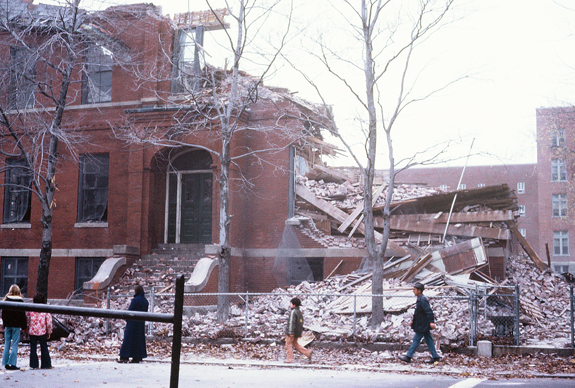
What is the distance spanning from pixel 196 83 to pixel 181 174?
3.49 m

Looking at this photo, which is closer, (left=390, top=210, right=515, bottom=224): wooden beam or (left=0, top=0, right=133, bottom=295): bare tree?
(left=0, top=0, right=133, bottom=295): bare tree

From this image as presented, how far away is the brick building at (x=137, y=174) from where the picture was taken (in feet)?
67.9

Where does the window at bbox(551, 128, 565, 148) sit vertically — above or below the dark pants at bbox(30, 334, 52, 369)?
above

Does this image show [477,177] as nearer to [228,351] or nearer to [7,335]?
[228,351]

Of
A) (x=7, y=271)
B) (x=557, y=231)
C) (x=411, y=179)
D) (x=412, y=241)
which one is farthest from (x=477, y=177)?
(x=7, y=271)

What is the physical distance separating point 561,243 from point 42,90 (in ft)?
169

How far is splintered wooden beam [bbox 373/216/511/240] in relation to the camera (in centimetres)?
1871

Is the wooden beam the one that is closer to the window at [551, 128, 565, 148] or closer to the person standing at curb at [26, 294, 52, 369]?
the window at [551, 128, 565, 148]

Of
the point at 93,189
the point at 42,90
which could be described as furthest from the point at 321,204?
the point at 42,90

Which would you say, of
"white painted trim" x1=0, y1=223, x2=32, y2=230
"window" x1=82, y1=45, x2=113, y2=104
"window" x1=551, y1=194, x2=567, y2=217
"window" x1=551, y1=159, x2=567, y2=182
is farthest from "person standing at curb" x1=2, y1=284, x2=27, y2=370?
"window" x1=551, y1=159, x2=567, y2=182

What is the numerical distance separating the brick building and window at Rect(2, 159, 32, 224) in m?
0.04

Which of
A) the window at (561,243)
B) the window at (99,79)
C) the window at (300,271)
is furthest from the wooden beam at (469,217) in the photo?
the window at (561,243)

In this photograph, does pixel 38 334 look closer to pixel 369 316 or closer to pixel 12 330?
pixel 12 330

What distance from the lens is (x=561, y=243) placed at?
55.9 meters
